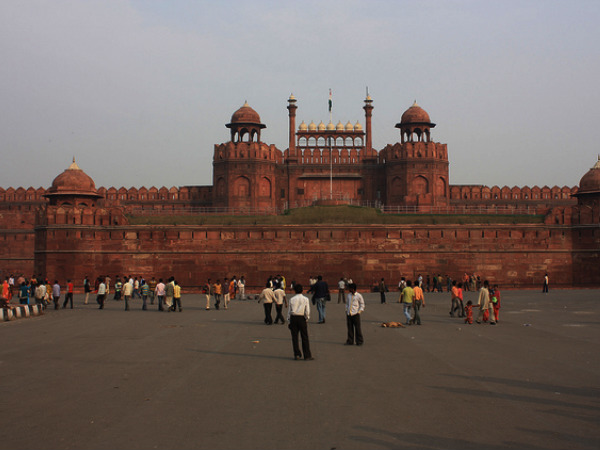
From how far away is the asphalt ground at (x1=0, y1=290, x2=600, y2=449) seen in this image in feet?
18.9

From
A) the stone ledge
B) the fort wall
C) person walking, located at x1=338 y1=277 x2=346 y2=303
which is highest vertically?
the fort wall

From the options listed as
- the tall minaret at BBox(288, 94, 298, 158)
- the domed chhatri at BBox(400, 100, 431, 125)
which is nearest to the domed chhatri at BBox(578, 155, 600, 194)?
the domed chhatri at BBox(400, 100, 431, 125)

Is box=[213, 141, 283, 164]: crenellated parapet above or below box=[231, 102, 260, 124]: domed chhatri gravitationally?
below

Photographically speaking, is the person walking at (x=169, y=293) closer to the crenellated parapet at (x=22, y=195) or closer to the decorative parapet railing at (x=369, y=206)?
the decorative parapet railing at (x=369, y=206)

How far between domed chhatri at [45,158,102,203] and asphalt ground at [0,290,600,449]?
26511mm

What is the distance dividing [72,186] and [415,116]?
2515cm

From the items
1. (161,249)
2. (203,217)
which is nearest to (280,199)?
(203,217)

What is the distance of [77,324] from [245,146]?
30.6 meters

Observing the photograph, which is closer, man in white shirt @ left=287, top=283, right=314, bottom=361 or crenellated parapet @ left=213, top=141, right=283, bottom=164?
man in white shirt @ left=287, top=283, right=314, bottom=361

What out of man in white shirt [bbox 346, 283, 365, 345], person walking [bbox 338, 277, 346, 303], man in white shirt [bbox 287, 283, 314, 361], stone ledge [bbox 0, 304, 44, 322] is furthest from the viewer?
person walking [bbox 338, 277, 346, 303]

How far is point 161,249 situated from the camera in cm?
3522

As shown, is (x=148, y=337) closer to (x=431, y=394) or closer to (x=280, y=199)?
(x=431, y=394)

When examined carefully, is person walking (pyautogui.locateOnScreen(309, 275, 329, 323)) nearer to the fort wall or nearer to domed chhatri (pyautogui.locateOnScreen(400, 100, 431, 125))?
the fort wall

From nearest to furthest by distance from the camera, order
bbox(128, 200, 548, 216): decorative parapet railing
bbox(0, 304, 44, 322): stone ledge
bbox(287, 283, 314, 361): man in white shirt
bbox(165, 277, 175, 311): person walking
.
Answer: bbox(287, 283, 314, 361): man in white shirt → bbox(0, 304, 44, 322): stone ledge → bbox(165, 277, 175, 311): person walking → bbox(128, 200, 548, 216): decorative parapet railing
